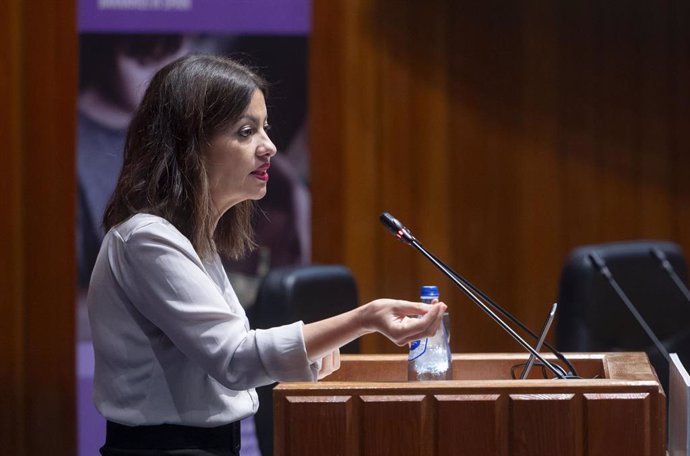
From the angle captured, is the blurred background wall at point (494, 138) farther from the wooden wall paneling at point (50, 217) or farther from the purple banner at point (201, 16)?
the wooden wall paneling at point (50, 217)

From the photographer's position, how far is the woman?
1.63 meters

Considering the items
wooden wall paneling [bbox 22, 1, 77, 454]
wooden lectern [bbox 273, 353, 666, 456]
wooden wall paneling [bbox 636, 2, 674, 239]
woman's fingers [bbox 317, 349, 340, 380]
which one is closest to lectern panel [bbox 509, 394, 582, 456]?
wooden lectern [bbox 273, 353, 666, 456]

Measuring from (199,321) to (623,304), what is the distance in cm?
187

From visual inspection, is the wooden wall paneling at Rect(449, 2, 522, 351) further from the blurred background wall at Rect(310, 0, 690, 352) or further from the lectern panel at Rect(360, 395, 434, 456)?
the lectern panel at Rect(360, 395, 434, 456)

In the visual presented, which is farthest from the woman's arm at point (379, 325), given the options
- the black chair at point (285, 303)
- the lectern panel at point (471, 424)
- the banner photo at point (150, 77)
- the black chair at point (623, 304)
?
the banner photo at point (150, 77)

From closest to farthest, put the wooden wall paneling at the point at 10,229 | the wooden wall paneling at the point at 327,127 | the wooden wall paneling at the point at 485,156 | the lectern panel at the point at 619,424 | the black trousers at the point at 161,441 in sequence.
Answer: the lectern panel at the point at 619,424
the black trousers at the point at 161,441
the wooden wall paneling at the point at 10,229
the wooden wall paneling at the point at 327,127
the wooden wall paneling at the point at 485,156

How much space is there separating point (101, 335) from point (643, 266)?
201 cm

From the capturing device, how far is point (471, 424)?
1.60m

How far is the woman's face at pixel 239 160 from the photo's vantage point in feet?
5.91

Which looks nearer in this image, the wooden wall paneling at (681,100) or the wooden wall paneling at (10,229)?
the wooden wall paneling at (10,229)

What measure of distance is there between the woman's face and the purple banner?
2.06 metres

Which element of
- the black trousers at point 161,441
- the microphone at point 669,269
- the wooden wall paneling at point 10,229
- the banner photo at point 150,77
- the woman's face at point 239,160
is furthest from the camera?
the banner photo at point 150,77

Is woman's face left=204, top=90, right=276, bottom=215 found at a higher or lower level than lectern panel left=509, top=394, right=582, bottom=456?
higher

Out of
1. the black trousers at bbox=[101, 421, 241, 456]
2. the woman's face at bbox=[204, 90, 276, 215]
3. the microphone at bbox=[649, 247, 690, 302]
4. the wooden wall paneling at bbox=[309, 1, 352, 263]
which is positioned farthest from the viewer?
the wooden wall paneling at bbox=[309, 1, 352, 263]
